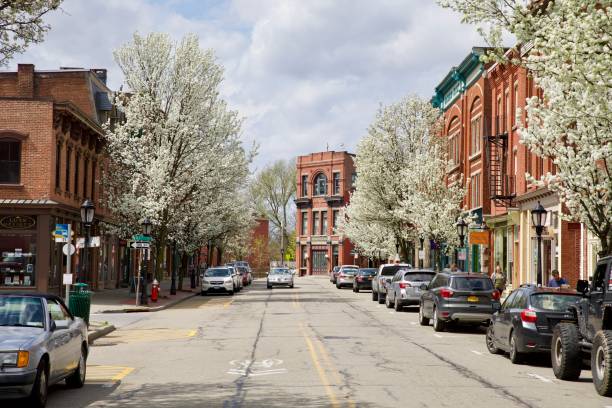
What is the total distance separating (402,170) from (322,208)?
5318 centimetres

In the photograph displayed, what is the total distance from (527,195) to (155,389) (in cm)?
2790

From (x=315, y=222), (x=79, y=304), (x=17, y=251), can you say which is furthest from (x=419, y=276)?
(x=315, y=222)

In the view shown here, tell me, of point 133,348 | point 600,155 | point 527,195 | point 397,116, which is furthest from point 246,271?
point 600,155

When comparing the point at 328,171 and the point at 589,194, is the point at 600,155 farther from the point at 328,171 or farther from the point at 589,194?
the point at 328,171

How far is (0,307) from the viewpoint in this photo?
11859 mm

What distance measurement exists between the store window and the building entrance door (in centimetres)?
7059

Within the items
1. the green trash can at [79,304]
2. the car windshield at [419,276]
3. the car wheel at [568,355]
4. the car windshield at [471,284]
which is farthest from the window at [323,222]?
the car wheel at [568,355]

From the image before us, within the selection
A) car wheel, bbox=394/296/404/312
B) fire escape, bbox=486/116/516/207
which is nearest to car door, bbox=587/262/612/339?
car wheel, bbox=394/296/404/312

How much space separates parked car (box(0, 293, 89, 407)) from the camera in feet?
33.8

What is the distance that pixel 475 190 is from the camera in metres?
50.4

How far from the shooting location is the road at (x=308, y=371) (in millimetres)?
11789

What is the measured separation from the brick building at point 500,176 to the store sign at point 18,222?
1956cm

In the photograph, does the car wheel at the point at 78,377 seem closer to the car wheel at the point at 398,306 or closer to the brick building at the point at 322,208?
the car wheel at the point at 398,306

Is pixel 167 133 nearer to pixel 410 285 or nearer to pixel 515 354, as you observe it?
pixel 410 285
